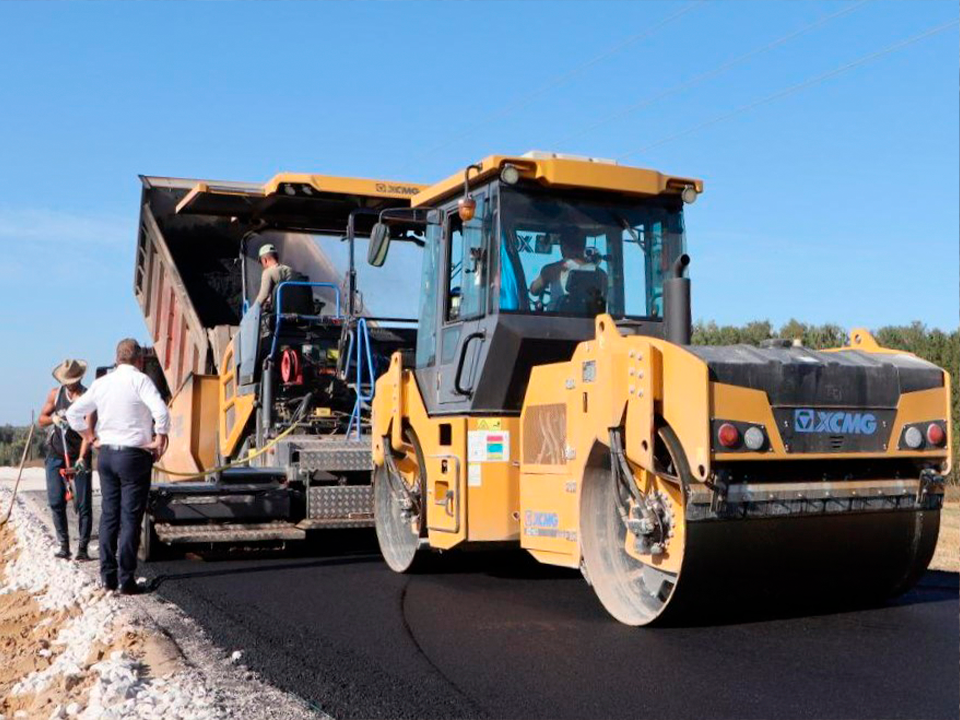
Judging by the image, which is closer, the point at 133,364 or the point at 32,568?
the point at 133,364

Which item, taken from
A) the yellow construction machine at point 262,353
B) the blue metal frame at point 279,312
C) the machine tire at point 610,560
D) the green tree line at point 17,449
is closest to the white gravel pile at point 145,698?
the machine tire at point 610,560

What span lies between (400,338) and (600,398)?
4.44 m

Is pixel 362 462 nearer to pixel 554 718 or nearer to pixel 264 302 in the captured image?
pixel 264 302

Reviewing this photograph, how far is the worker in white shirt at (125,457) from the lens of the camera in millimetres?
6984

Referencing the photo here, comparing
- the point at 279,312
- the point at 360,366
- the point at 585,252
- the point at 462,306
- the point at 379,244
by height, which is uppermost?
the point at 379,244

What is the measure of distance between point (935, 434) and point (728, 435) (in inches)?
50.6

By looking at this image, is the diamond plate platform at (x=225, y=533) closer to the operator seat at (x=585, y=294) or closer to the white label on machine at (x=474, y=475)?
the white label on machine at (x=474, y=475)

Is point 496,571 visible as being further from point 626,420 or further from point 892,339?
point 892,339

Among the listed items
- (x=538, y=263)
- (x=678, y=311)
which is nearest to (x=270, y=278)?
(x=538, y=263)

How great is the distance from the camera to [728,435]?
5.12 m

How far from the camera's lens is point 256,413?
33.5 ft

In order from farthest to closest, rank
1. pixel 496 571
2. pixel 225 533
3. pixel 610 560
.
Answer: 1. pixel 225 533
2. pixel 496 571
3. pixel 610 560

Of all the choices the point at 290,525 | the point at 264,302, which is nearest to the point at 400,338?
the point at 264,302

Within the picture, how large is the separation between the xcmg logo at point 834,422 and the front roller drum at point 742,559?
41cm
